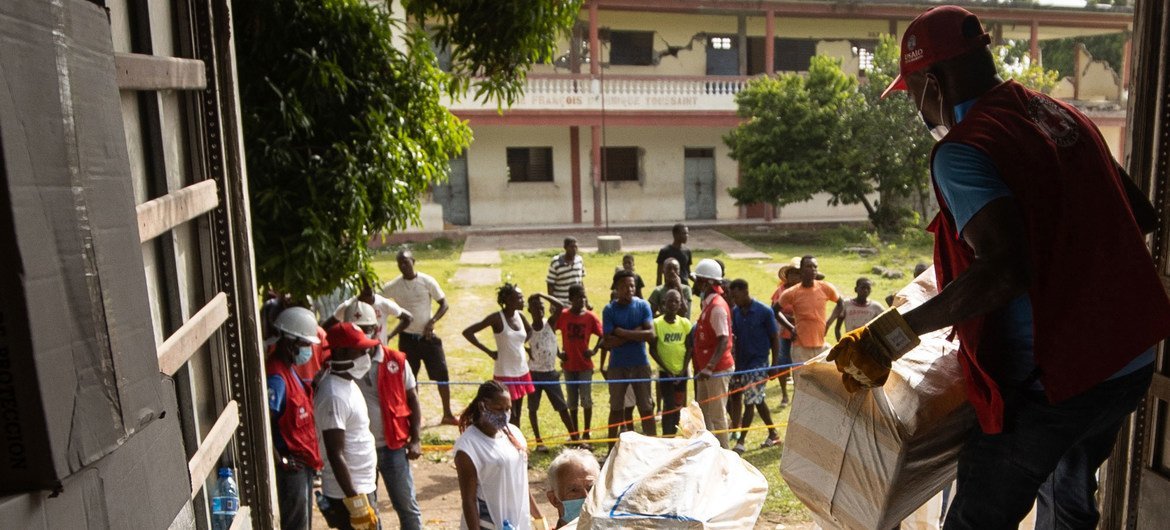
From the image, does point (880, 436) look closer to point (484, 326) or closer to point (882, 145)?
point (484, 326)

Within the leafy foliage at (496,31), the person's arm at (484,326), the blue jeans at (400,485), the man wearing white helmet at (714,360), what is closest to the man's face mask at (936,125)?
the leafy foliage at (496,31)

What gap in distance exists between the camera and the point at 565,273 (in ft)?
34.4

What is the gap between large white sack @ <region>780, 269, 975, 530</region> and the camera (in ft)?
8.03

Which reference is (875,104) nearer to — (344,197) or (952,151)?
(344,197)

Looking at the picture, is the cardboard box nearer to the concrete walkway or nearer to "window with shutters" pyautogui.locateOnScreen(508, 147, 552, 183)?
the concrete walkway

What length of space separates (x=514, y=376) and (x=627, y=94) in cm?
1669

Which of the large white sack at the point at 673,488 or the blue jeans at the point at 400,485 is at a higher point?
the large white sack at the point at 673,488

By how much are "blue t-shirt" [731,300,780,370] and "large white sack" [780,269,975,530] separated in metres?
5.58

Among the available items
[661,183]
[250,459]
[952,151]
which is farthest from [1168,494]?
[661,183]

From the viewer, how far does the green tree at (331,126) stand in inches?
181

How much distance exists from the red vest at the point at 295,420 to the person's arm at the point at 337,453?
10 cm

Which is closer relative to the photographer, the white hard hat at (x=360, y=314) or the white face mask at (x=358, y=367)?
the white face mask at (x=358, y=367)

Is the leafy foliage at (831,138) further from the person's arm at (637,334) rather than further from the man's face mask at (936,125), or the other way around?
the man's face mask at (936,125)

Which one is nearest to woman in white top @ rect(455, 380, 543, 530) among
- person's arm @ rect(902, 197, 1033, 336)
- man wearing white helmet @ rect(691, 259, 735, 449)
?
person's arm @ rect(902, 197, 1033, 336)
